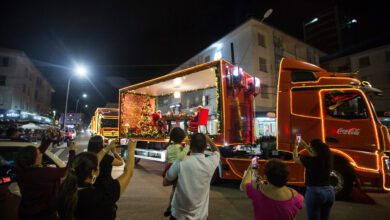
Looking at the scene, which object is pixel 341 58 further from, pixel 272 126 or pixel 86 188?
pixel 86 188

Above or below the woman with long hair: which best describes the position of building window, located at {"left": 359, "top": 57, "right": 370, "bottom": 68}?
above

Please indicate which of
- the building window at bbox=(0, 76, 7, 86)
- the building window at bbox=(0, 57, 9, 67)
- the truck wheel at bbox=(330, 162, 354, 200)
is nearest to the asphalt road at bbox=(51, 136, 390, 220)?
the truck wheel at bbox=(330, 162, 354, 200)

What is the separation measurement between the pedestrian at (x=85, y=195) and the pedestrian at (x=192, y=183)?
29.6 inches

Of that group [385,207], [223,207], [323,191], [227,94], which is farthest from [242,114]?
[323,191]

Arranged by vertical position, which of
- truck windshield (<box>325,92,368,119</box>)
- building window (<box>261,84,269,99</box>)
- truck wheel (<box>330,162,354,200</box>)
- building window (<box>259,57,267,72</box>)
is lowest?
truck wheel (<box>330,162,354,200</box>)

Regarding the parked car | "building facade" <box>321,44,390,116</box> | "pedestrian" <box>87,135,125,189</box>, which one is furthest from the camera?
"building facade" <box>321,44,390,116</box>

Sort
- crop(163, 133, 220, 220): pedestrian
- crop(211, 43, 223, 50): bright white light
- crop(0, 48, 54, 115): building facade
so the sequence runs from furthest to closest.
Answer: crop(0, 48, 54, 115): building facade < crop(211, 43, 223, 50): bright white light < crop(163, 133, 220, 220): pedestrian

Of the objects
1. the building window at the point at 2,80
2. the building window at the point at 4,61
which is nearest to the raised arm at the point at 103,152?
the building window at the point at 2,80

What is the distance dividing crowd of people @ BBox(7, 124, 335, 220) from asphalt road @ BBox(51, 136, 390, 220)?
2.23 metres

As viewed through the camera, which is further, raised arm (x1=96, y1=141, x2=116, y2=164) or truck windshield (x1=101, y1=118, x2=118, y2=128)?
truck windshield (x1=101, y1=118, x2=118, y2=128)

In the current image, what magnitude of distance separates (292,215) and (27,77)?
44753mm

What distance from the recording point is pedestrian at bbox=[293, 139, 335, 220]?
3445 mm

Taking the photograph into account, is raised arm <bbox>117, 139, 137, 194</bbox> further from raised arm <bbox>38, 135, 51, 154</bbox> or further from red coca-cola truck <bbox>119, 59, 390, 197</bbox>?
red coca-cola truck <bbox>119, 59, 390, 197</bbox>

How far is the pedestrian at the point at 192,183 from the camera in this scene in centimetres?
259
